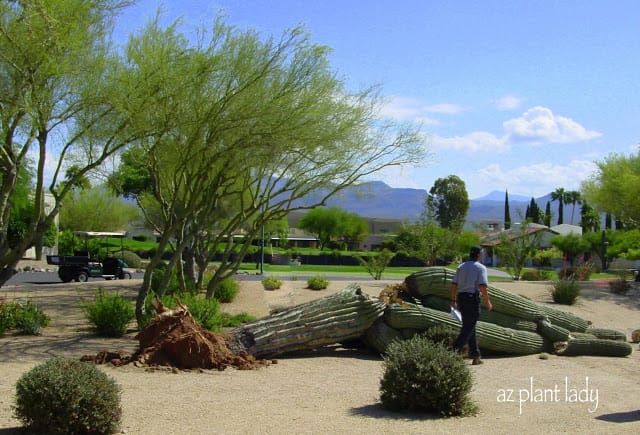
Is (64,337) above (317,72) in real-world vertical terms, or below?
below

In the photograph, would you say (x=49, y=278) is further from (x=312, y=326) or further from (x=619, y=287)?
(x=312, y=326)

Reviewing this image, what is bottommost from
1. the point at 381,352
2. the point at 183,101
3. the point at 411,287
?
the point at 381,352

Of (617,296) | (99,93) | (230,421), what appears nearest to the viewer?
(230,421)

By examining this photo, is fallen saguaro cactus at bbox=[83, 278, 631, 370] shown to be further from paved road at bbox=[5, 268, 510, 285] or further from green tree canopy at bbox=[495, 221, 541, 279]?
green tree canopy at bbox=[495, 221, 541, 279]

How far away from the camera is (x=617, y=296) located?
86.3 feet

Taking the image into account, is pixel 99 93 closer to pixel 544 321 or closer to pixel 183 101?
pixel 183 101

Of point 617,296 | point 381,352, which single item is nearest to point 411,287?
point 381,352

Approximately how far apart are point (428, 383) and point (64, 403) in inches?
140

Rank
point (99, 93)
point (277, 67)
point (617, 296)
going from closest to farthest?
1. point (99, 93)
2. point (277, 67)
3. point (617, 296)

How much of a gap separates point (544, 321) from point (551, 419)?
21.8ft

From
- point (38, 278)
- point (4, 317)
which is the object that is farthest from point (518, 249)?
point (4, 317)

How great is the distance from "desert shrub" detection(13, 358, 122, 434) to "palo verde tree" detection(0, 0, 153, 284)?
6799 mm

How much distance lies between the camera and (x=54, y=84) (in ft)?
43.3

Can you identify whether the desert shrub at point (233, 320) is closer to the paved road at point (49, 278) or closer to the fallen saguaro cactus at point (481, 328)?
the fallen saguaro cactus at point (481, 328)
